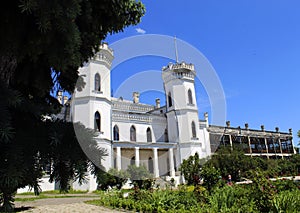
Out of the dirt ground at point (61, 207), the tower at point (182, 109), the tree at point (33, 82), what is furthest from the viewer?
the tower at point (182, 109)

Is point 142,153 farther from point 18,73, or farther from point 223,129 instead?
point 18,73

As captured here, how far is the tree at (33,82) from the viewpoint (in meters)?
1.31

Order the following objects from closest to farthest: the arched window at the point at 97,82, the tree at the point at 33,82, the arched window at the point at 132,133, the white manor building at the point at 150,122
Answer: the tree at the point at 33,82 < the white manor building at the point at 150,122 < the arched window at the point at 97,82 < the arched window at the point at 132,133

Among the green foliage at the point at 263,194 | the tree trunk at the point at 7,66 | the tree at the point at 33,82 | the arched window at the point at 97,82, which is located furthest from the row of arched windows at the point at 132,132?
the tree trunk at the point at 7,66

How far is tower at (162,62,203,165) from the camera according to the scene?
3143 centimetres

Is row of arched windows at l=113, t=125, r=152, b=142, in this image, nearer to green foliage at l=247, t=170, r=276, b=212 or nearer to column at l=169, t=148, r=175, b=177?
column at l=169, t=148, r=175, b=177

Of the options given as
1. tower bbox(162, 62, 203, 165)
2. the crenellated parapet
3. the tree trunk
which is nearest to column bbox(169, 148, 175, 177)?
tower bbox(162, 62, 203, 165)

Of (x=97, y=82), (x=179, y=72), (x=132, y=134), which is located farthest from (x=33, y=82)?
(x=179, y=72)

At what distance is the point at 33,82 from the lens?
2.13m

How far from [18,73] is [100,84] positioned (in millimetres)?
24175

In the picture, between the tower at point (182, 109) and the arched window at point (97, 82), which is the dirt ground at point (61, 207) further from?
the tower at point (182, 109)

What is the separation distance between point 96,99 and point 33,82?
23.2 metres

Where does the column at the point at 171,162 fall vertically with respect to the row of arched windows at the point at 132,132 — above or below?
below

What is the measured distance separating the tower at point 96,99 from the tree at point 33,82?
2176 centimetres
